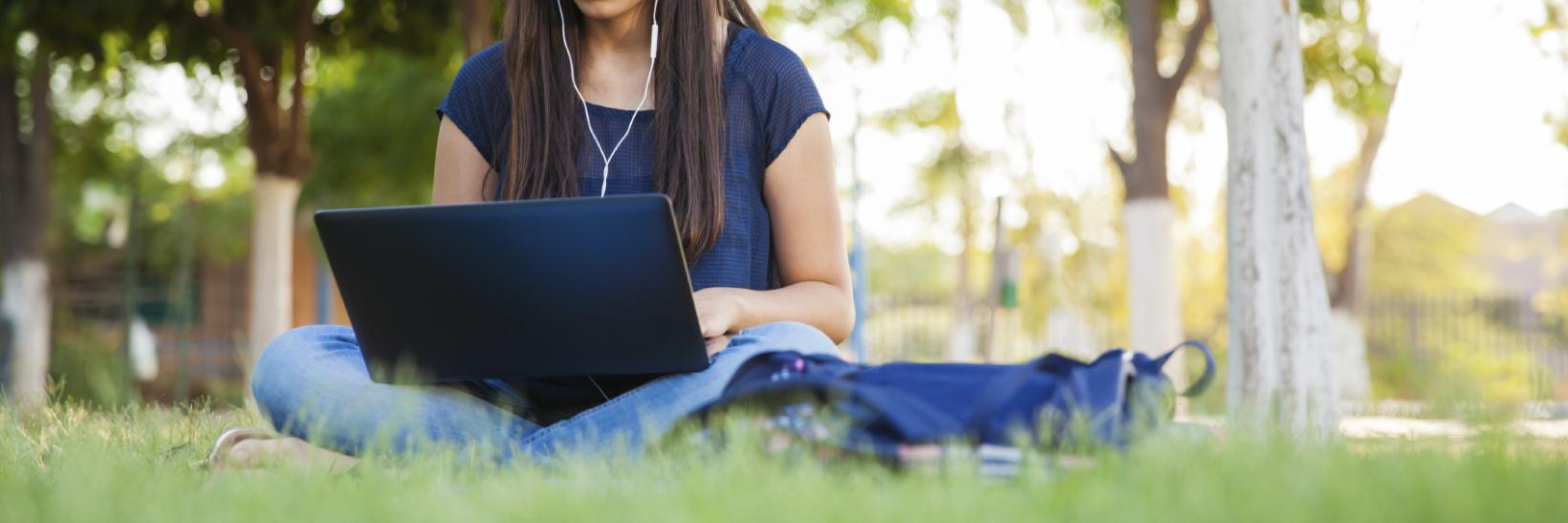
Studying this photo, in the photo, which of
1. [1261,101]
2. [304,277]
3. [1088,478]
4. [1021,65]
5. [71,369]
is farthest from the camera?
[304,277]

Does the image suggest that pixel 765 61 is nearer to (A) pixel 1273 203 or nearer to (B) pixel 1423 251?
(A) pixel 1273 203

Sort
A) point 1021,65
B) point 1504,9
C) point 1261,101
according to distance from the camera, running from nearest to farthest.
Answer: point 1261,101, point 1504,9, point 1021,65

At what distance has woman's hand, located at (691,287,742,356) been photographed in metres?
2.65

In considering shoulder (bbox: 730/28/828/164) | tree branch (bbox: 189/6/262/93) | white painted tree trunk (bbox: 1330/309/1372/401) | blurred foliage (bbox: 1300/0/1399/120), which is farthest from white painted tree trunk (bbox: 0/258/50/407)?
white painted tree trunk (bbox: 1330/309/1372/401)

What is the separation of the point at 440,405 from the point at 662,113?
874 mm

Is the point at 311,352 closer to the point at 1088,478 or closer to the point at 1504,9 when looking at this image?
the point at 1088,478

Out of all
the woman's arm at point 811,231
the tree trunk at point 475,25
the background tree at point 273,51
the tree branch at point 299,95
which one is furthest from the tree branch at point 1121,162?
the woman's arm at point 811,231

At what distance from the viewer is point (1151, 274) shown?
1073 cm

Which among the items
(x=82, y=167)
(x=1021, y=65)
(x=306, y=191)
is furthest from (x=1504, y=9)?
(x=82, y=167)

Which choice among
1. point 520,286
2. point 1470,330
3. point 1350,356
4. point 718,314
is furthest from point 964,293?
point 520,286

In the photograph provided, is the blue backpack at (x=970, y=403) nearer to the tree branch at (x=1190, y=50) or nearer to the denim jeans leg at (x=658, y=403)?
the denim jeans leg at (x=658, y=403)

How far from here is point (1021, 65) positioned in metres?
18.4

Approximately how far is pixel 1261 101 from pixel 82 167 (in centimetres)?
1342

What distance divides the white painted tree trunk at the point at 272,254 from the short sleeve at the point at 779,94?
9.45 m
